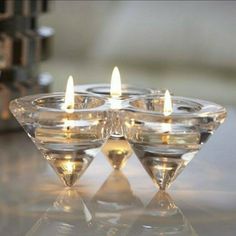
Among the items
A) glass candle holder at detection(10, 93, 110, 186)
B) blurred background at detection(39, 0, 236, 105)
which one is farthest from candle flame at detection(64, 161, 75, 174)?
blurred background at detection(39, 0, 236, 105)

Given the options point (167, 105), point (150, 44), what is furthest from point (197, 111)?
point (150, 44)

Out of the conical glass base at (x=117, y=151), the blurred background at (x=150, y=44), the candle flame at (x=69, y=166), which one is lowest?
the candle flame at (x=69, y=166)

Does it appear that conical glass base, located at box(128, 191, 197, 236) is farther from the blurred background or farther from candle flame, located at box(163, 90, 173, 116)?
the blurred background

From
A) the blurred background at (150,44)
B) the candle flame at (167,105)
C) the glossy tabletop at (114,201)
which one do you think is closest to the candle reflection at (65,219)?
the glossy tabletop at (114,201)

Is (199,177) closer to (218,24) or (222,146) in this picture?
(222,146)

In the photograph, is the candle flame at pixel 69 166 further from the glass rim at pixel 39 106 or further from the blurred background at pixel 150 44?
the blurred background at pixel 150 44

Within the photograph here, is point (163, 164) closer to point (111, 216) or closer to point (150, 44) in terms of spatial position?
point (111, 216)

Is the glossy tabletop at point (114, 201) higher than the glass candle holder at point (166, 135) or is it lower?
lower
